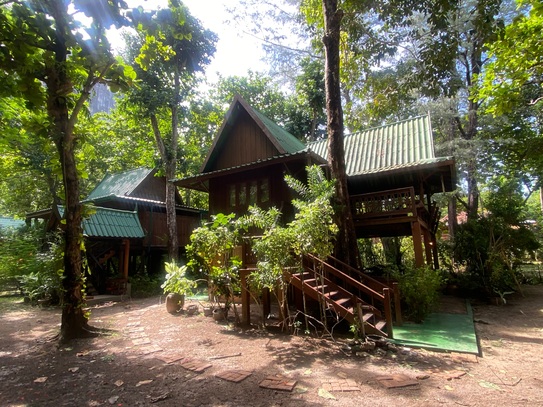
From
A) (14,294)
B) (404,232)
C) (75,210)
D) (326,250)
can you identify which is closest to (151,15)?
(75,210)

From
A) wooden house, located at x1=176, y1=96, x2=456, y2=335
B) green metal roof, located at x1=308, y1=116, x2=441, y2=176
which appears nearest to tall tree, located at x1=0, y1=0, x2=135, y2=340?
wooden house, located at x1=176, y1=96, x2=456, y2=335

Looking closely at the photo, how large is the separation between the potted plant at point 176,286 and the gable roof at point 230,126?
18.0 ft

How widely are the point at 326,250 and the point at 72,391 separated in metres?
4.33

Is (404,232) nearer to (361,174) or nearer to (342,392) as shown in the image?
(361,174)

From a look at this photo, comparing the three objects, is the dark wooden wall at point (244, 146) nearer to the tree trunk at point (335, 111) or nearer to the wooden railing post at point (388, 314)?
the tree trunk at point (335, 111)

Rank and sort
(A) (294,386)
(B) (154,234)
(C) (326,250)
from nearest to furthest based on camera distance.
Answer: (A) (294,386) → (C) (326,250) → (B) (154,234)

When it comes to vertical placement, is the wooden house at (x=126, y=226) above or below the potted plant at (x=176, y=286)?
above

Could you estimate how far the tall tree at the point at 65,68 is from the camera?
4.87m

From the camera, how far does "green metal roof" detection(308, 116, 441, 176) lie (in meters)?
11.1

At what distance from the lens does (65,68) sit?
5547 millimetres

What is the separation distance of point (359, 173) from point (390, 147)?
7.68 feet

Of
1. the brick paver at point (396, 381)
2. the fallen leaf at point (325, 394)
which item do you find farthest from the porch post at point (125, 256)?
the brick paver at point (396, 381)

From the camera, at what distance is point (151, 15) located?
516 centimetres

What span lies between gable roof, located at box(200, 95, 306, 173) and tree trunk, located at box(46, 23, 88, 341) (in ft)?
22.2
